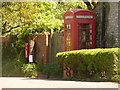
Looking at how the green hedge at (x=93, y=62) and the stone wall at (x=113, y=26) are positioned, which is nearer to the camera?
the green hedge at (x=93, y=62)

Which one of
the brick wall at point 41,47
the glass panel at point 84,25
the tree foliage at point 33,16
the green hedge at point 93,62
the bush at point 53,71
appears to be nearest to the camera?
the green hedge at point 93,62

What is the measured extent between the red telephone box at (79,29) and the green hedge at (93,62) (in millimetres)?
1599

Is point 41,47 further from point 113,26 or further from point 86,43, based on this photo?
point 113,26

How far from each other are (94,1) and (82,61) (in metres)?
6.44

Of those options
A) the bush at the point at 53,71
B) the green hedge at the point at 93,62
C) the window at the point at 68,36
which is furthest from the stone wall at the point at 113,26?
the green hedge at the point at 93,62

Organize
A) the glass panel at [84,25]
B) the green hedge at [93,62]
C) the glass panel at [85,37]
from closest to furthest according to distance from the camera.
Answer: the green hedge at [93,62] < the glass panel at [84,25] < the glass panel at [85,37]

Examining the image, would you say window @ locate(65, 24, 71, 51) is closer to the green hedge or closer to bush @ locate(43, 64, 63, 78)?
bush @ locate(43, 64, 63, 78)

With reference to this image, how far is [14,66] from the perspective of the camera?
858 inches

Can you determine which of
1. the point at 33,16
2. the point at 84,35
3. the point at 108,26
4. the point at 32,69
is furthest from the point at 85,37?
the point at 33,16

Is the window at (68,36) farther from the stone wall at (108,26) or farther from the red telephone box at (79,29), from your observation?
the stone wall at (108,26)

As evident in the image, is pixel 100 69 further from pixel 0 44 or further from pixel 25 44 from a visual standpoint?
pixel 0 44

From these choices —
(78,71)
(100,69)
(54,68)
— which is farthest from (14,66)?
(100,69)

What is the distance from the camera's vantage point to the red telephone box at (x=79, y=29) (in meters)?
17.6

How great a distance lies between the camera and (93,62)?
1455 centimetres
